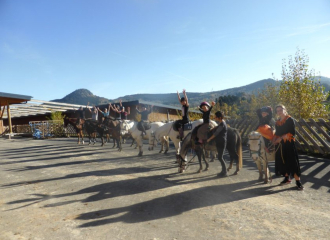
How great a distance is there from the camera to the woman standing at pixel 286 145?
5.55m

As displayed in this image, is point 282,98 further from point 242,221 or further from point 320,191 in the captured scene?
point 242,221

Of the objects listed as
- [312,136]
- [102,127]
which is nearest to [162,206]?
[312,136]

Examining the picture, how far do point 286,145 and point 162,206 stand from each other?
3.48 m

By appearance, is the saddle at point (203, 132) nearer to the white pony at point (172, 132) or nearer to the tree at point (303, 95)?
the white pony at point (172, 132)

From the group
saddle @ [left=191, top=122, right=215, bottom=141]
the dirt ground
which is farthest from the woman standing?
saddle @ [left=191, top=122, right=215, bottom=141]

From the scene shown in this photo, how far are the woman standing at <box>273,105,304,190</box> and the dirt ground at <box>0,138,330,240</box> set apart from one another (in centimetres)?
47

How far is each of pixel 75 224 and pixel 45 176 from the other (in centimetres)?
442

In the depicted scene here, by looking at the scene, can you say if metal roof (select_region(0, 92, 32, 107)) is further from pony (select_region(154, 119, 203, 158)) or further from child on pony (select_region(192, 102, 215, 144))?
child on pony (select_region(192, 102, 215, 144))

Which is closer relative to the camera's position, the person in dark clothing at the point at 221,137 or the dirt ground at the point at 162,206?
the dirt ground at the point at 162,206

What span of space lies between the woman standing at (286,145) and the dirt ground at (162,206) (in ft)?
1.55

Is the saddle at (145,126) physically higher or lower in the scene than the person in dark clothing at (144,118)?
lower

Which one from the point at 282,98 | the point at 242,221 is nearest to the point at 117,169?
the point at 242,221

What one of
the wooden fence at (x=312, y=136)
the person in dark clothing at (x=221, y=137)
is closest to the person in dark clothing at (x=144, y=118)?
the person in dark clothing at (x=221, y=137)

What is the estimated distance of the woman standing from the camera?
18.2 ft
